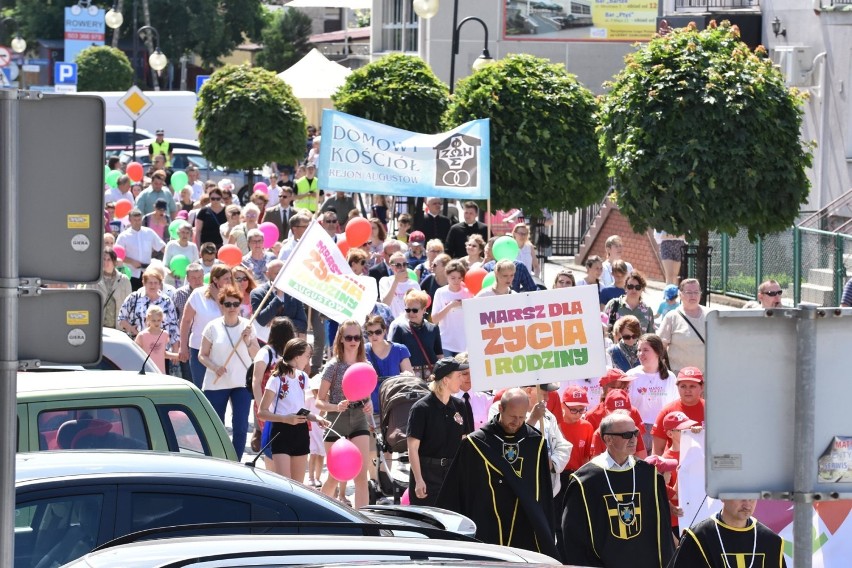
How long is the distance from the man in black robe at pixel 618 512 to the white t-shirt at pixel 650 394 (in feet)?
10.2

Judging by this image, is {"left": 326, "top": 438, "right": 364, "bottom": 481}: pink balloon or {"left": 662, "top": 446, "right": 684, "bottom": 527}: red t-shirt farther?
{"left": 326, "top": 438, "right": 364, "bottom": 481}: pink balloon

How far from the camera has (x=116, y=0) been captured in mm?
75688

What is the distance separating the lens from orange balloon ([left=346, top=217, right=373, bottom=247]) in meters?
16.0

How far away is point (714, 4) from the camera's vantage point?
1041 inches

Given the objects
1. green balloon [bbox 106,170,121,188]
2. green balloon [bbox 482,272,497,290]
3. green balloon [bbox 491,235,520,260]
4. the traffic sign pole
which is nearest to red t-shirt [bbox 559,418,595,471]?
green balloon [bbox 482,272,497,290]

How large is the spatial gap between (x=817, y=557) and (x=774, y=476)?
405 centimetres

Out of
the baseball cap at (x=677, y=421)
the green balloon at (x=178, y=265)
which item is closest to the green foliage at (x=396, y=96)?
the green balloon at (x=178, y=265)

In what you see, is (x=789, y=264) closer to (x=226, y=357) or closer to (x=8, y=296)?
(x=226, y=357)

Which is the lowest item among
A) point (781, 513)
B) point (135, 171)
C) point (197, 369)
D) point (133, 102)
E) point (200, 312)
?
point (781, 513)

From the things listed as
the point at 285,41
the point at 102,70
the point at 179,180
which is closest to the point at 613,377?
the point at 179,180

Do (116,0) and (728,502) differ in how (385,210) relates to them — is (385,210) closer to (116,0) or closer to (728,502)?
(728,502)

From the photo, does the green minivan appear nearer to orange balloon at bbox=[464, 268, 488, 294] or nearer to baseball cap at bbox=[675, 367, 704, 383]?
baseball cap at bbox=[675, 367, 704, 383]

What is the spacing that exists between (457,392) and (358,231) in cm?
599

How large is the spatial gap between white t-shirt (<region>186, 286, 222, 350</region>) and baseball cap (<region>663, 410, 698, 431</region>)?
477 centimetres
